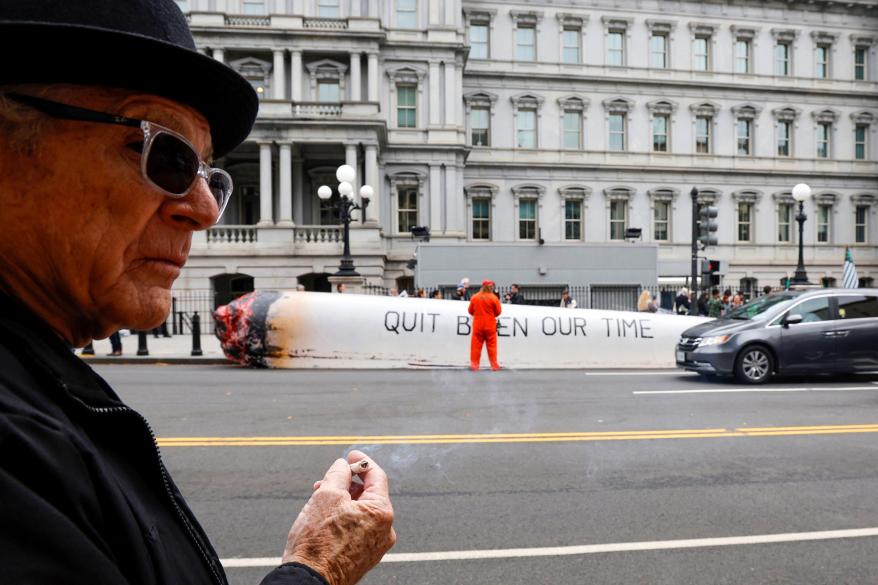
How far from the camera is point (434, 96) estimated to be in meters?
32.1

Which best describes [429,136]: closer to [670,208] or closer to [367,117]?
[367,117]

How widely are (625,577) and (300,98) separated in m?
30.2

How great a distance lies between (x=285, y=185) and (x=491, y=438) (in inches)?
946

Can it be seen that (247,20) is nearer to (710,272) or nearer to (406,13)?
(406,13)

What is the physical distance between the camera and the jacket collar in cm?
98

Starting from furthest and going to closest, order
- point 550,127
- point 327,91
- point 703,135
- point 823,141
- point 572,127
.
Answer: point 823,141 → point 703,135 → point 572,127 → point 550,127 → point 327,91

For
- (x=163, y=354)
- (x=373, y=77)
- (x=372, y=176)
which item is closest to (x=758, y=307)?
(x=163, y=354)

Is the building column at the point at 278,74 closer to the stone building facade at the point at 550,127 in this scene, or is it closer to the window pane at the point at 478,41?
the stone building facade at the point at 550,127

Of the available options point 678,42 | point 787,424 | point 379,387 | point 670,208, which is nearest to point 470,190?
point 670,208

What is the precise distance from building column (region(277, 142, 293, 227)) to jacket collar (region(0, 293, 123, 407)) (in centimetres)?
2770

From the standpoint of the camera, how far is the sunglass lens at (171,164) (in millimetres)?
1248

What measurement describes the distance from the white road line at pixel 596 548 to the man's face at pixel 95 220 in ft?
8.93

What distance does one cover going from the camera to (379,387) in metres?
10.0

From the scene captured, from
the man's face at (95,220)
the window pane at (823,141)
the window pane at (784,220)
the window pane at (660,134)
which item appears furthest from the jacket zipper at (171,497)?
the window pane at (823,141)
